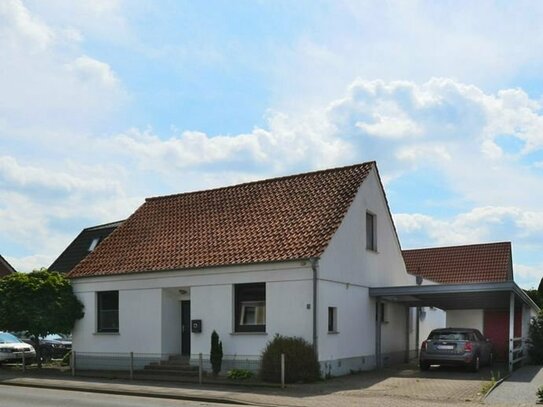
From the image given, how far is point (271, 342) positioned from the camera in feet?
62.8

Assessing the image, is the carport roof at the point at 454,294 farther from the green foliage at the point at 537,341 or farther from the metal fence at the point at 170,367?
the metal fence at the point at 170,367

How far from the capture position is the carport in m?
21.2

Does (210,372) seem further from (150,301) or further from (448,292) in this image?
(448,292)

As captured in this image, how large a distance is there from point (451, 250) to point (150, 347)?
73.0 ft

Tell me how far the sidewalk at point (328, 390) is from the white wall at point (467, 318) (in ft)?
36.0

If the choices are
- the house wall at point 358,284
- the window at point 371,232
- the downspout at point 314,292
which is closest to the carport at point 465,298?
the house wall at point 358,284

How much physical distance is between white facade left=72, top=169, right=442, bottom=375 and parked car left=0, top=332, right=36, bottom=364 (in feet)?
8.42

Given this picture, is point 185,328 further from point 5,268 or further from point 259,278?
point 5,268

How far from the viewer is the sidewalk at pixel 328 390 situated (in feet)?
49.4

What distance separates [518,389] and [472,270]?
20750mm

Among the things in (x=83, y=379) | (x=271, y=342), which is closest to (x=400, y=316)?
(x=271, y=342)

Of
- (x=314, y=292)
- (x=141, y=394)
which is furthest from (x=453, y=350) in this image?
(x=141, y=394)

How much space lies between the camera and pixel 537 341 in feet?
87.9

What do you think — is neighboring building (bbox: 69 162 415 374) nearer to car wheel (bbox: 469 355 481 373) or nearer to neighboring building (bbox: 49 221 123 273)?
car wheel (bbox: 469 355 481 373)
